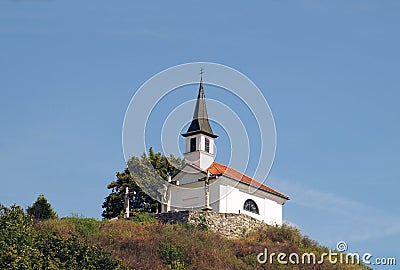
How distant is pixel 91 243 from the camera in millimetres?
41625

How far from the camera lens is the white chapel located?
51844 millimetres

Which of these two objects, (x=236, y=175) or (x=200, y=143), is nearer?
(x=236, y=175)

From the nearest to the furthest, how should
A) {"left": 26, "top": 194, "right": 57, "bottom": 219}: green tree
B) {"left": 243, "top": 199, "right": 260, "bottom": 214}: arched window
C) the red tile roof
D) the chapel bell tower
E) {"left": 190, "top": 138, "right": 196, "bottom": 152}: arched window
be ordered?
{"left": 26, "top": 194, "right": 57, "bottom": 219}: green tree
the red tile roof
{"left": 243, "top": 199, "right": 260, "bottom": 214}: arched window
the chapel bell tower
{"left": 190, "top": 138, "right": 196, "bottom": 152}: arched window

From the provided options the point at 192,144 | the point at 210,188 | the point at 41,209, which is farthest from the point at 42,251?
the point at 192,144

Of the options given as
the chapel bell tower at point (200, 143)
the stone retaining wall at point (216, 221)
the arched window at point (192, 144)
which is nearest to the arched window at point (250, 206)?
the stone retaining wall at point (216, 221)

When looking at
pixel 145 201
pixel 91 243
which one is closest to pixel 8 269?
pixel 91 243

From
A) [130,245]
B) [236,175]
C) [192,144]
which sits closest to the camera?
[130,245]

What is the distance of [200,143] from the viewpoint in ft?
179

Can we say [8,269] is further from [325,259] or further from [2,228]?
[325,259]

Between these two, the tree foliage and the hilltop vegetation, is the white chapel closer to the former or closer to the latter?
the hilltop vegetation

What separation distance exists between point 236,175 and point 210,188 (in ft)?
7.35

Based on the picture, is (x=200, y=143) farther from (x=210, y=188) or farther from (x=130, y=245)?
(x=130, y=245)

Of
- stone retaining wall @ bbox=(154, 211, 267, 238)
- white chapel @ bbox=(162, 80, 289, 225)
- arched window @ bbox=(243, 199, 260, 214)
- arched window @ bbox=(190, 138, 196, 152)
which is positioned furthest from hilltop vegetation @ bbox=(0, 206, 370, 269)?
arched window @ bbox=(190, 138, 196, 152)

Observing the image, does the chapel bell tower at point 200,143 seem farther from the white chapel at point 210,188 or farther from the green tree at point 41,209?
the green tree at point 41,209
